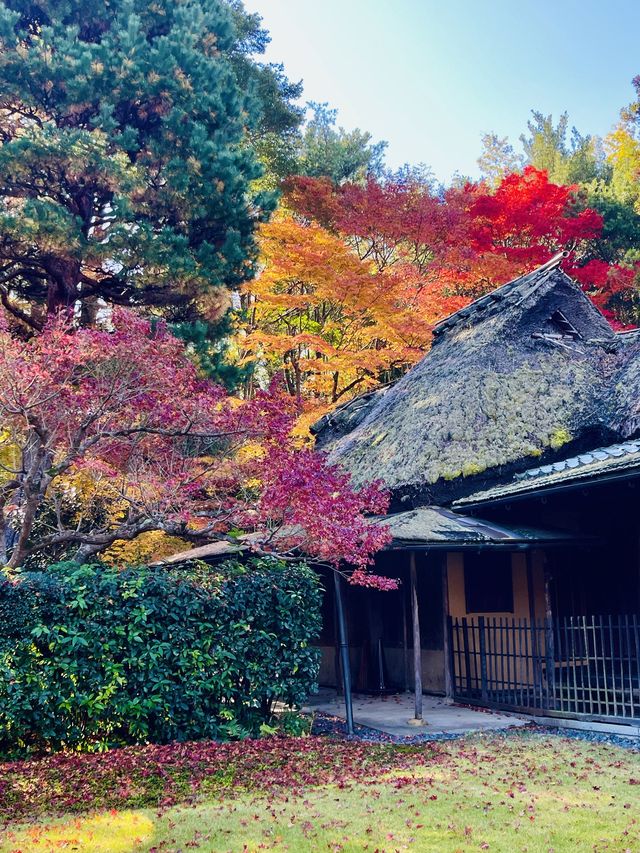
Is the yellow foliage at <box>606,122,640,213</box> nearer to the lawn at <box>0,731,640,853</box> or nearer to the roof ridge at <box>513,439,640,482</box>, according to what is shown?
the roof ridge at <box>513,439,640,482</box>

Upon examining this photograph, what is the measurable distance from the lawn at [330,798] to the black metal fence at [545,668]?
1.34 meters

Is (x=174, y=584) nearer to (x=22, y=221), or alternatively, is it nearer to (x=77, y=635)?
(x=77, y=635)

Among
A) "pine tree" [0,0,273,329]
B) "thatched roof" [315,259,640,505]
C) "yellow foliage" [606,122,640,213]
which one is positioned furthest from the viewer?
"yellow foliage" [606,122,640,213]

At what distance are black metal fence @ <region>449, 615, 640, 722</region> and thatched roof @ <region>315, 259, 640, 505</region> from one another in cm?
229

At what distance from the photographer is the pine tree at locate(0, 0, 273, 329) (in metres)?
13.8

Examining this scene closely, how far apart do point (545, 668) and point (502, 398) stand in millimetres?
4634

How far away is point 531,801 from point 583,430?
25.3 feet

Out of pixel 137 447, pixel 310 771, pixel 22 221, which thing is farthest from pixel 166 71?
pixel 310 771

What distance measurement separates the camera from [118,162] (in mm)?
14062

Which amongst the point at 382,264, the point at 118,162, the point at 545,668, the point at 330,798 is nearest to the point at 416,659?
the point at 545,668

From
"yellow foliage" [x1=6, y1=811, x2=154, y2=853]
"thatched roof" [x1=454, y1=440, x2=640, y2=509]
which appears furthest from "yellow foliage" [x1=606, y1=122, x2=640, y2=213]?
"yellow foliage" [x1=6, y1=811, x2=154, y2=853]

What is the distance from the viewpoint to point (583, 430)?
42.3ft

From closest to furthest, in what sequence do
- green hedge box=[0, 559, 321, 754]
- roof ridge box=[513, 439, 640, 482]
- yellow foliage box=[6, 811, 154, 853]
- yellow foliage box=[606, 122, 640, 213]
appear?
1. yellow foliage box=[6, 811, 154, 853]
2. green hedge box=[0, 559, 321, 754]
3. roof ridge box=[513, 439, 640, 482]
4. yellow foliage box=[606, 122, 640, 213]

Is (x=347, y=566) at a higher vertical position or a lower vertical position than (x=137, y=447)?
lower
